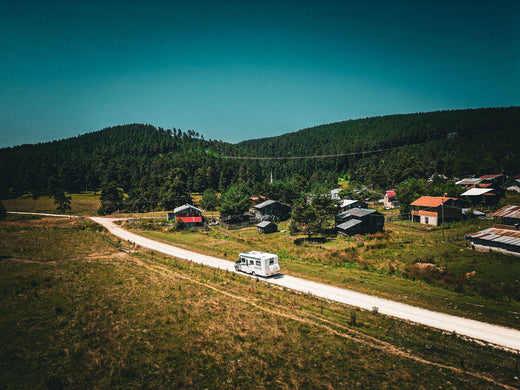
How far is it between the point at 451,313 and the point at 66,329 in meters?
25.3

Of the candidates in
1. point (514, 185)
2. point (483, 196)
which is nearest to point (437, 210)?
point (483, 196)

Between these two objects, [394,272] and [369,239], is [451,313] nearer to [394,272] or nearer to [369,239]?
[394,272]

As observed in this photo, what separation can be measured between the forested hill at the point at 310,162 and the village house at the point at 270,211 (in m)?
11.7

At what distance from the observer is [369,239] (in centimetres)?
4244

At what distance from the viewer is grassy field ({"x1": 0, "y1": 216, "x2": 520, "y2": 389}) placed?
11094mm

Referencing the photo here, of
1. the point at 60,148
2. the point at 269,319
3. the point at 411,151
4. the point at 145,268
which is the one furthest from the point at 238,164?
the point at 269,319

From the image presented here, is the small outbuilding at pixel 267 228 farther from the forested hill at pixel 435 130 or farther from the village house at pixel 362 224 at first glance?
the forested hill at pixel 435 130

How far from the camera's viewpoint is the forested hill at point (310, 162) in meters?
87.4

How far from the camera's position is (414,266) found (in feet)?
87.5

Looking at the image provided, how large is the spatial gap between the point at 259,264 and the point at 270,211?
43.4 metres

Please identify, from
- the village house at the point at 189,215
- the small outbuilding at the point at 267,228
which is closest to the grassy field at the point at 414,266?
the small outbuilding at the point at 267,228

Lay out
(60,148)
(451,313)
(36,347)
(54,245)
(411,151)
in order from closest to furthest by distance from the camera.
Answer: (36,347) < (451,313) < (54,245) < (411,151) < (60,148)

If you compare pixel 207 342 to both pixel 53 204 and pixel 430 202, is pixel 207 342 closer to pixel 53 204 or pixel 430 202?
pixel 430 202

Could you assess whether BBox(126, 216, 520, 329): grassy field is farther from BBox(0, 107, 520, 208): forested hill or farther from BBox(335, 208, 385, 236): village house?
BBox(0, 107, 520, 208): forested hill
